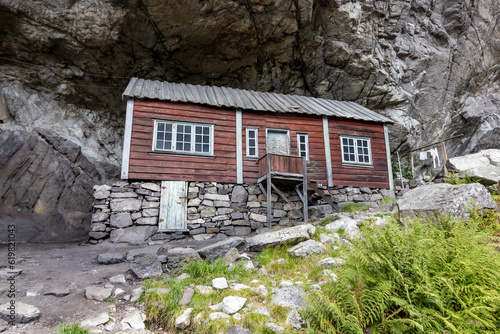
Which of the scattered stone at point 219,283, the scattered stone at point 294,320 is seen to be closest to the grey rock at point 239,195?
the scattered stone at point 219,283

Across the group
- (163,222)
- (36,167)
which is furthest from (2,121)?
(163,222)

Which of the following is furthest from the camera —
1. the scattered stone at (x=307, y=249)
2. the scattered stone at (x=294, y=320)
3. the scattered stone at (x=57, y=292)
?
the scattered stone at (x=307, y=249)

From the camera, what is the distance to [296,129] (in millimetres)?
14273

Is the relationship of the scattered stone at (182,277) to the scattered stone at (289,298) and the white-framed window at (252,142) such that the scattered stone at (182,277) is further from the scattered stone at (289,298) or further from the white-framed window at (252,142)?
the white-framed window at (252,142)

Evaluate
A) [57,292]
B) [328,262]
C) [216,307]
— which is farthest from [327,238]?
[57,292]

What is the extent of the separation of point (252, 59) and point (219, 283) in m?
16.4

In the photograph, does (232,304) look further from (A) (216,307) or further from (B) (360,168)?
(B) (360,168)

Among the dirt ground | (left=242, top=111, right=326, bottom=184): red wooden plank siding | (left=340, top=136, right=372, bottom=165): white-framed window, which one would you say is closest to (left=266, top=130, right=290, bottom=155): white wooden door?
(left=242, top=111, right=326, bottom=184): red wooden plank siding

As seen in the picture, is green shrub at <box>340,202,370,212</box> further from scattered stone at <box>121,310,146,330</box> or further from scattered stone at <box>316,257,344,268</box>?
scattered stone at <box>121,310,146,330</box>

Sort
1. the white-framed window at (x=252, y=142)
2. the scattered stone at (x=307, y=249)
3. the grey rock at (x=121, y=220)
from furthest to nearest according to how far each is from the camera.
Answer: the white-framed window at (x=252, y=142) < the grey rock at (x=121, y=220) < the scattered stone at (x=307, y=249)

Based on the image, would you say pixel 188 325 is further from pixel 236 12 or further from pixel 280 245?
pixel 236 12

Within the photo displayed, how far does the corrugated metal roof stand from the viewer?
13.0 meters

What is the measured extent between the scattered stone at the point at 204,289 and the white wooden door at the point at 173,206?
652 cm

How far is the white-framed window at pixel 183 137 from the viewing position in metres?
12.3
